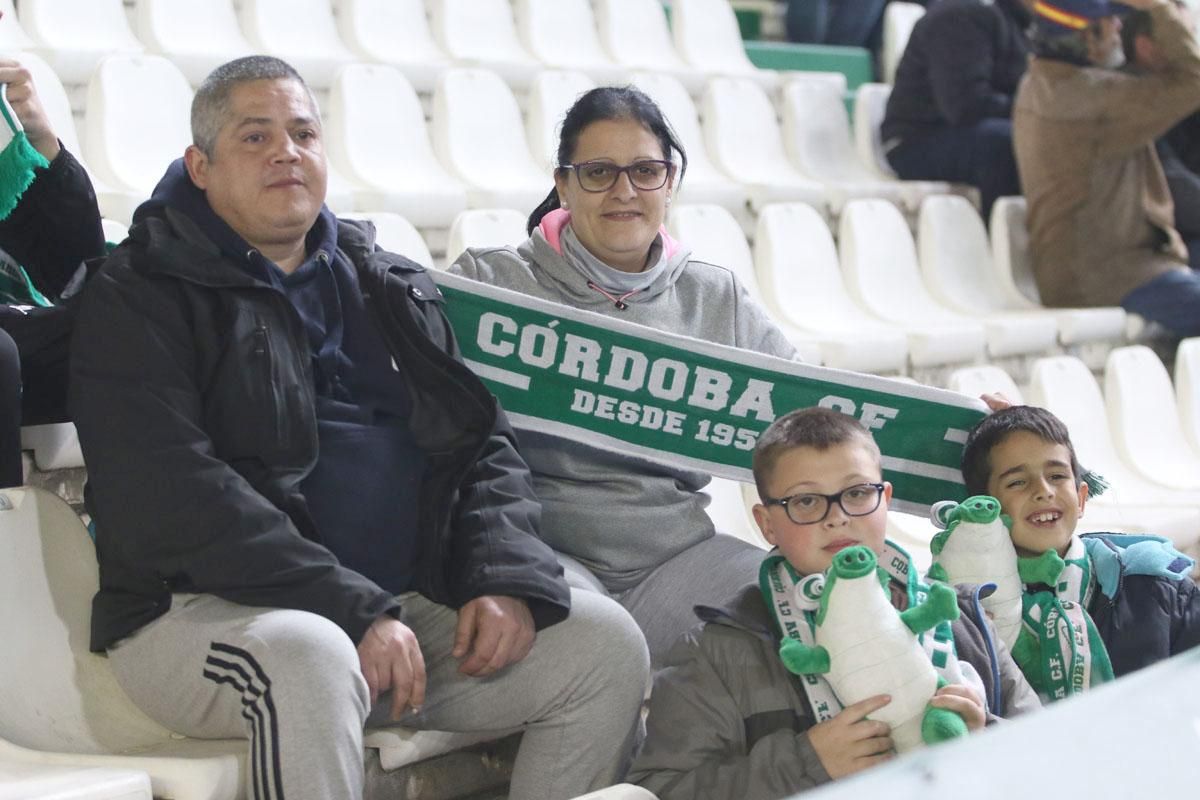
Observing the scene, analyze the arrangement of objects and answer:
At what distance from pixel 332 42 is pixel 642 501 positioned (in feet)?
8.17

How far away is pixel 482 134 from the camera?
14.1 feet

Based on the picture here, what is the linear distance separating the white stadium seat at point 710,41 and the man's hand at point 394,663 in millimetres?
3732

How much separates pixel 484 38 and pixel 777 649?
3.29 metres

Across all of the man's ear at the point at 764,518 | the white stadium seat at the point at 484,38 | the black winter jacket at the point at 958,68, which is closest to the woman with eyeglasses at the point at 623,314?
the man's ear at the point at 764,518

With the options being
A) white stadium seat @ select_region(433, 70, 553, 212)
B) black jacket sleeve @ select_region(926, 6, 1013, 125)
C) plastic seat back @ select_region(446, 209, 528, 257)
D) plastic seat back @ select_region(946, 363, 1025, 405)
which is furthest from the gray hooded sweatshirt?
black jacket sleeve @ select_region(926, 6, 1013, 125)

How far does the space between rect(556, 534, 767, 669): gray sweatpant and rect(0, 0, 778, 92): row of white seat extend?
2.12m

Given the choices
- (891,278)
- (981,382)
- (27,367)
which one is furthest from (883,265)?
(27,367)

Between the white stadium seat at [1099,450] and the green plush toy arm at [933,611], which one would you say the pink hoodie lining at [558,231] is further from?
the white stadium seat at [1099,450]

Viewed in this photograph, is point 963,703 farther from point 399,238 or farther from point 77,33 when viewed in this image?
point 77,33

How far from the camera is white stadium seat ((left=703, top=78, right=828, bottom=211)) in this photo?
4883 mm

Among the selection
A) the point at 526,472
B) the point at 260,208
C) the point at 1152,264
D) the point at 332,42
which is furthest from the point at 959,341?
the point at 260,208

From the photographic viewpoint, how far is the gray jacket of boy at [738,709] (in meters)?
1.80

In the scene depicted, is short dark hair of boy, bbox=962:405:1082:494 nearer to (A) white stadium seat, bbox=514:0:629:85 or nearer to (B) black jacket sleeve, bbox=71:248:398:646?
(B) black jacket sleeve, bbox=71:248:398:646

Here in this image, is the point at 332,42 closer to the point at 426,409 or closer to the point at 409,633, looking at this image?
the point at 426,409
